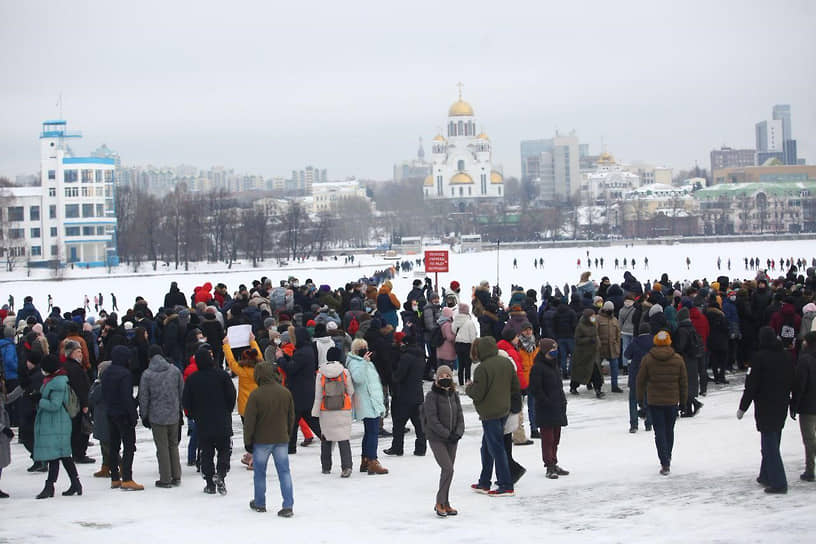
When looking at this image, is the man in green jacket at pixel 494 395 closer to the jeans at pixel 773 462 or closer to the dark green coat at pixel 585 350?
the jeans at pixel 773 462

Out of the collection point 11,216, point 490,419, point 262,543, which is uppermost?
point 11,216

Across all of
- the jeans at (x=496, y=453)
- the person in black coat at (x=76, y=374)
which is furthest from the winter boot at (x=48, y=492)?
the jeans at (x=496, y=453)

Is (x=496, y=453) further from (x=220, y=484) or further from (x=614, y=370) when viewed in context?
(x=614, y=370)

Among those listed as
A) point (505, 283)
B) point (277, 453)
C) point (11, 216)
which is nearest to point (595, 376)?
point (277, 453)

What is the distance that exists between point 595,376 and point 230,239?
92.9m

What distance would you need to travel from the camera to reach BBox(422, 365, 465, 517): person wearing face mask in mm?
10250

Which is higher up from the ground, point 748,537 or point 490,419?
point 490,419

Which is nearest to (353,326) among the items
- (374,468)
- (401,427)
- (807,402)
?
(401,427)

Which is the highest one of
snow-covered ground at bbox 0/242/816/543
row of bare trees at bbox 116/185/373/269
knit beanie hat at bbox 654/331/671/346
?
row of bare trees at bbox 116/185/373/269

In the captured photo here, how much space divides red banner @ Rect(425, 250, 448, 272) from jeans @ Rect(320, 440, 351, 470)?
16393 millimetres

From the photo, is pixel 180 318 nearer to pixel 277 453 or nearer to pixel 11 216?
pixel 277 453

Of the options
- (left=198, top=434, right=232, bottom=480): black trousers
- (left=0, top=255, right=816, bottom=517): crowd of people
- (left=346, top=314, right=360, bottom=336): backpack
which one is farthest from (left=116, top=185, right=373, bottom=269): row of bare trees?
(left=198, top=434, right=232, bottom=480): black trousers

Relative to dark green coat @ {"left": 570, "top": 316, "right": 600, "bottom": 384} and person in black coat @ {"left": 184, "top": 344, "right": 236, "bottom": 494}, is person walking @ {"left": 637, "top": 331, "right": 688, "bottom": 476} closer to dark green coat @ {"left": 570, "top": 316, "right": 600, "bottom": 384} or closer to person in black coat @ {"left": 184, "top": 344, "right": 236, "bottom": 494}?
person in black coat @ {"left": 184, "top": 344, "right": 236, "bottom": 494}

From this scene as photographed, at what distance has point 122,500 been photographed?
11.2 m
